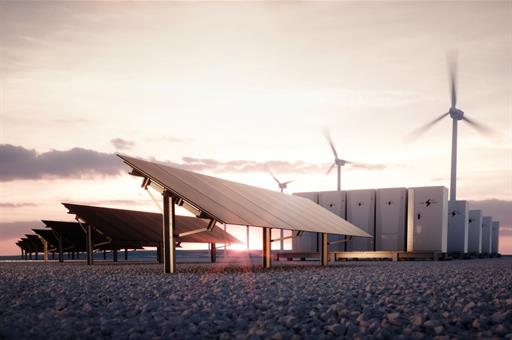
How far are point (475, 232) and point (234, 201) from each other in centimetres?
3931

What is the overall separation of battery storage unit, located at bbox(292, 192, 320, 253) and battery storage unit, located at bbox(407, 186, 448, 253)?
27.3 ft

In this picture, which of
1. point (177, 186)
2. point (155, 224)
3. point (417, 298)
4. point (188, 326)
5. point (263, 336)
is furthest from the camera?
point (155, 224)

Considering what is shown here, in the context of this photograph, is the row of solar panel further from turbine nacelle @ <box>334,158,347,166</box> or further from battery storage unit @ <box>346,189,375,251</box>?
turbine nacelle @ <box>334,158,347,166</box>

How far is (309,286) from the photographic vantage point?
12.9 meters

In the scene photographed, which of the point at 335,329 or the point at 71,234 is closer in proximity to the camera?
the point at 335,329

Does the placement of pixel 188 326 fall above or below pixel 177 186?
below

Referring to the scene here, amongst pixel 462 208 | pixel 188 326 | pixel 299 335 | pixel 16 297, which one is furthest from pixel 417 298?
pixel 462 208

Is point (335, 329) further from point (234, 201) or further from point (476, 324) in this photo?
point (234, 201)

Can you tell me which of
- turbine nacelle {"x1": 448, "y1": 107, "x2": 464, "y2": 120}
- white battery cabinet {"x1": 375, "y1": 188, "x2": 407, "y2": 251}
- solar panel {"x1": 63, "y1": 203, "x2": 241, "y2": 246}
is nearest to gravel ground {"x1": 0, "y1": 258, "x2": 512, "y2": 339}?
solar panel {"x1": 63, "y1": 203, "x2": 241, "y2": 246}

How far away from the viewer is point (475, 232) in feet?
163

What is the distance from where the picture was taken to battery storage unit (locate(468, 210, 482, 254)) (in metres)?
49.2

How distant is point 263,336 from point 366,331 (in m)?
1.62

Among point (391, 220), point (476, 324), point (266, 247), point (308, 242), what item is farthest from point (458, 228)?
point (476, 324)

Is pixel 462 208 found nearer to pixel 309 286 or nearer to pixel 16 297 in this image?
pixel 309 286
